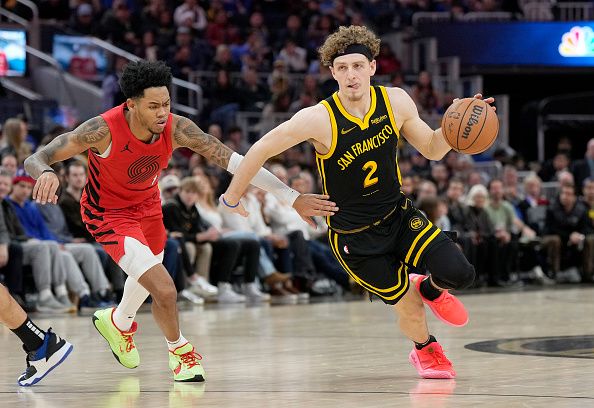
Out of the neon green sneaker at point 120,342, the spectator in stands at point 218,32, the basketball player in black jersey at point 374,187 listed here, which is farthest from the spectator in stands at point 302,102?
the basketball player in black jersey at point 374,187

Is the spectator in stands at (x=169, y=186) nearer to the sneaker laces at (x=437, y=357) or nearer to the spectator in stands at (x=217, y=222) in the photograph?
the spectator in stands at (x=217, y=222)

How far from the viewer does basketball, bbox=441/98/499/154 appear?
6363 millimetres

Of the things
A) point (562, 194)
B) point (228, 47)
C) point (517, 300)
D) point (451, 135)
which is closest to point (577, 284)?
point (562, 194)

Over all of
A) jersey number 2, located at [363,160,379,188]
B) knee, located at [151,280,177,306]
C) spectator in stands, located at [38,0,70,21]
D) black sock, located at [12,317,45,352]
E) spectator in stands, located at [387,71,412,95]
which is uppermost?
spectator in stands, located at [38,0,70,21]

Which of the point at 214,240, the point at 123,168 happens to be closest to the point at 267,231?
the point at 214,240

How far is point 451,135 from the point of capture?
21.0ft

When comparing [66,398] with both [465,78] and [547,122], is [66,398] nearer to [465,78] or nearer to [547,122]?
[465,78]

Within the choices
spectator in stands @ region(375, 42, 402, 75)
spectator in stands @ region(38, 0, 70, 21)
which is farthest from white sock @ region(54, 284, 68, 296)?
spectator in stands @ region(375, 42, 402, 75)

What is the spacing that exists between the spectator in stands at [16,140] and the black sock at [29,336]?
623cm

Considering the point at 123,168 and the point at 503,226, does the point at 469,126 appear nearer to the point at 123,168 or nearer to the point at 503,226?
the point at 123,168

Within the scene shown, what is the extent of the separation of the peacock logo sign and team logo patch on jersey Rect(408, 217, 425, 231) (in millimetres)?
17429

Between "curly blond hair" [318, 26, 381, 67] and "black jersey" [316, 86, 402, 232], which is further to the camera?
"curly blond hair" [318, 26, 381, 67]

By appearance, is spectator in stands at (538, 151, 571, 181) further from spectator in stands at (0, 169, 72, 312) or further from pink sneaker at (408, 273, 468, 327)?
pink sneaker at (408, 273, 468, 327)

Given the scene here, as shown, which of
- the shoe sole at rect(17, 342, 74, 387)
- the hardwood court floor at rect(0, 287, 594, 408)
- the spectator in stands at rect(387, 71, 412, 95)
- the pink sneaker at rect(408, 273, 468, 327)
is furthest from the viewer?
the spectator in stands at rect(387, 71, 412, 95)
